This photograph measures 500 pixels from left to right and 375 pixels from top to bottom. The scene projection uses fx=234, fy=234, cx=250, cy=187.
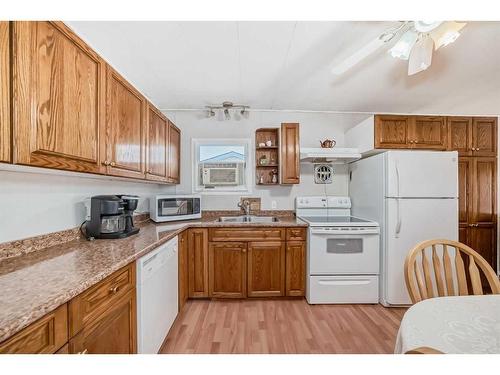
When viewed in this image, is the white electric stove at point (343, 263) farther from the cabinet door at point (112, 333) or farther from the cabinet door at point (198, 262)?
the cabinet door at point (112, 333)

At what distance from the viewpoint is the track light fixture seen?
2.90m

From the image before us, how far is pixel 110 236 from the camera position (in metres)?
1.70

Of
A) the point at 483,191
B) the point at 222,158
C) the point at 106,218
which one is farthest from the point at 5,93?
the point at 483,191

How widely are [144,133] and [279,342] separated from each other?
2026 millimetres

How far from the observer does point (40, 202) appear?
142cm

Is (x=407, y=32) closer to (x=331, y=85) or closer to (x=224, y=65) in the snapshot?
(x=331, y=85)

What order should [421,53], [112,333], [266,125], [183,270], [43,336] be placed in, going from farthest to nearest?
[266,125] → [183,270] → [421,53] → [112,333] → [43,336]

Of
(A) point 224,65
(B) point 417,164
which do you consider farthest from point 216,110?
(B) point 417,164

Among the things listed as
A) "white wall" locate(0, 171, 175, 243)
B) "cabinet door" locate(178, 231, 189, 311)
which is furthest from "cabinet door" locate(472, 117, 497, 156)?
"white wall" locate(0, 171, 175, 243)

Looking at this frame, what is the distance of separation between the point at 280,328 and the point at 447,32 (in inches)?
94.0

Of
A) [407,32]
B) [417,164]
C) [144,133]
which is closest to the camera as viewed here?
[407,32]

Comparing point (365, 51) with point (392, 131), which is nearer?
point (365, 51)

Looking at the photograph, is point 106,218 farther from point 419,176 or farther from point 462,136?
point 462,136

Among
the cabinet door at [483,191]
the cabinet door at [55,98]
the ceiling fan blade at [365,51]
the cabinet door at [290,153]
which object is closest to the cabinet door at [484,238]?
the cabinet door at [483,191]
